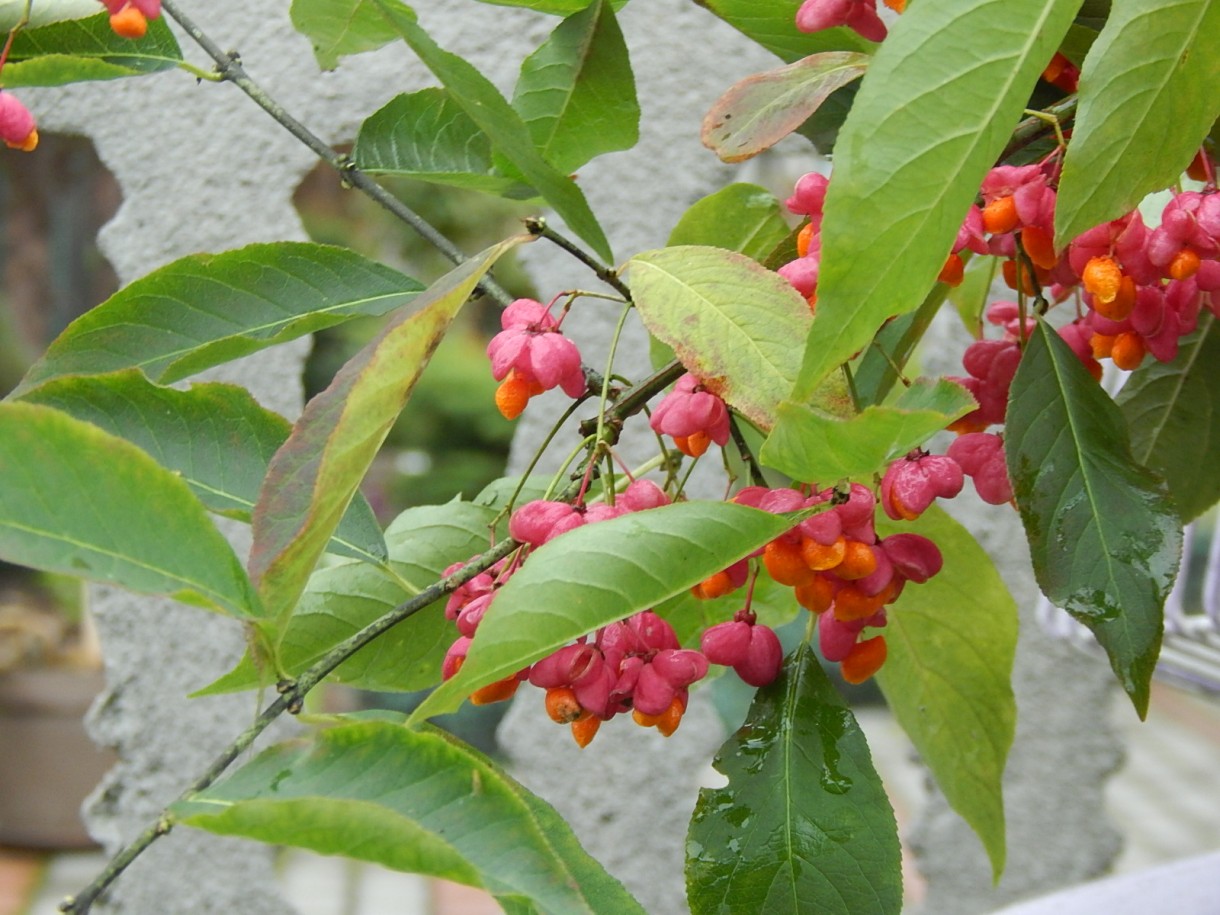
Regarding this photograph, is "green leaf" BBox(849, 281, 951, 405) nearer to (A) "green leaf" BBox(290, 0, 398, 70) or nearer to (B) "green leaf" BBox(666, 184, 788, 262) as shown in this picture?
(B) "green leaf" BBox(666, 184, 788, 262)

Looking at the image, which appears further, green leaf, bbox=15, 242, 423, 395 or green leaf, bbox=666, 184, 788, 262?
green leaf, bbox=666, 184, 788, 262

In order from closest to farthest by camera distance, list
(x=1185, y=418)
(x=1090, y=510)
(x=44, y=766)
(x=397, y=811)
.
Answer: (x=397, y=811), (x=1090, y=510), (x=1185, y=418), (x=44, y=766)

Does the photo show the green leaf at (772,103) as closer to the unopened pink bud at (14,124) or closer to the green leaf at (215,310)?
the green leaf at (215,310)

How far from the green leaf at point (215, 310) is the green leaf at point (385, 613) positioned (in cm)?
8

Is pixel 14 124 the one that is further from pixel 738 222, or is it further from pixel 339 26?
pixel 738 222

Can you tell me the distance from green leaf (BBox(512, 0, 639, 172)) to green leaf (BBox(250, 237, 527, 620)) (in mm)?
158

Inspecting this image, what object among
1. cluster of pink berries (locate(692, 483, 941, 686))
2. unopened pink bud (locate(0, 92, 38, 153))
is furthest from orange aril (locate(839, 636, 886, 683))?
unopened pink bud (locate(0, 92, 38, 153))

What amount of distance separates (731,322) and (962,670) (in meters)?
0.19

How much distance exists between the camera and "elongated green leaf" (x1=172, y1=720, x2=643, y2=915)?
21 centimetres

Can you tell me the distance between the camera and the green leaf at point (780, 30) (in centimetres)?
36

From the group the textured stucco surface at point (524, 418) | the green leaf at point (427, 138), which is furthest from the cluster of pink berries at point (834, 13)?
the textured stucco surface at point (524, 418)

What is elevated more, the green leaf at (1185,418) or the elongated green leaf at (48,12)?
the elongated green leaf at (48,12)

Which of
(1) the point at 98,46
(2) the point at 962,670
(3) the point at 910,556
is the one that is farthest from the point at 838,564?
(1) the point at 98,46

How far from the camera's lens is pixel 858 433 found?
0.24 m
